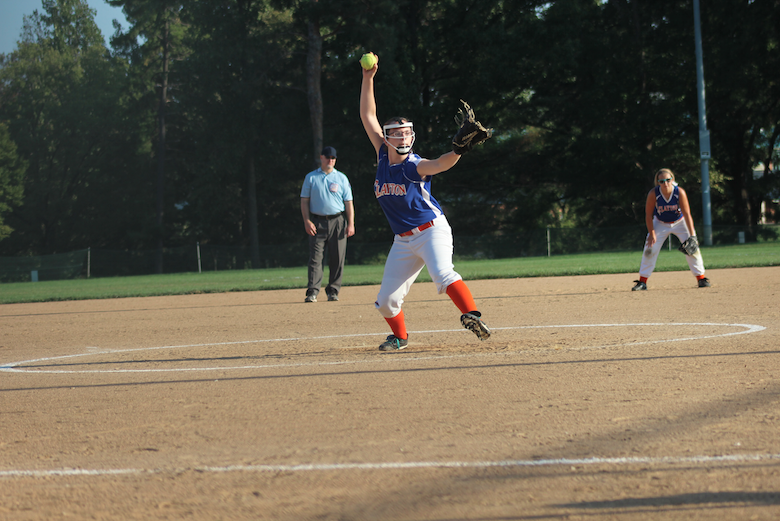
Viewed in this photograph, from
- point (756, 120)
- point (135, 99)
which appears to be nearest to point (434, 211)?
point (756, 120)

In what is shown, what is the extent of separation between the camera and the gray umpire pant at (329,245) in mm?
12055

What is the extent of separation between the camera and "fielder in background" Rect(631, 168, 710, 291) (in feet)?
39.0

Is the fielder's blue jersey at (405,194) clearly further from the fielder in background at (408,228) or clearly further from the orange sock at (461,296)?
the orange sock at (461,296)

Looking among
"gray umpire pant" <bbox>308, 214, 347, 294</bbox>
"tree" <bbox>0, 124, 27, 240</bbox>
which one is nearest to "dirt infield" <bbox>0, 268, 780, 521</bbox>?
"gray umpire pant" <bbox>308, 214, 347, 294</bbox>

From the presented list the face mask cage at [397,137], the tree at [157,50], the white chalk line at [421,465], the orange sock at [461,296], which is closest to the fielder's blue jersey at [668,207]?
the orange sock at [461,296]

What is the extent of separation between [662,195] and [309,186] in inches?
236

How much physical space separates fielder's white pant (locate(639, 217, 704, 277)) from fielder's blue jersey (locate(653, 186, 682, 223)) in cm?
8

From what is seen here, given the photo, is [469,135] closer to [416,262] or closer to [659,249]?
[416,262]

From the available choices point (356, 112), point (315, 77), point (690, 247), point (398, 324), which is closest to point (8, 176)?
point (356, 112)

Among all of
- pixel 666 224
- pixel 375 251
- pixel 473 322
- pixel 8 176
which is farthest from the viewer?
pixel 8 176

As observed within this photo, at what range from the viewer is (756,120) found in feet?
128

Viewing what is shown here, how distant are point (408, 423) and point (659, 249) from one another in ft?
28.6

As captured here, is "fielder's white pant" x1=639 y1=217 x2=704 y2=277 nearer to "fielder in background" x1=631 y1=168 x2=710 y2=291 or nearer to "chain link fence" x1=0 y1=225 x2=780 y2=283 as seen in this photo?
"fielder in background" x1=631 y1=168 x2=710 y2=291

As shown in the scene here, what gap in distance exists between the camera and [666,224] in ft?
40.7
